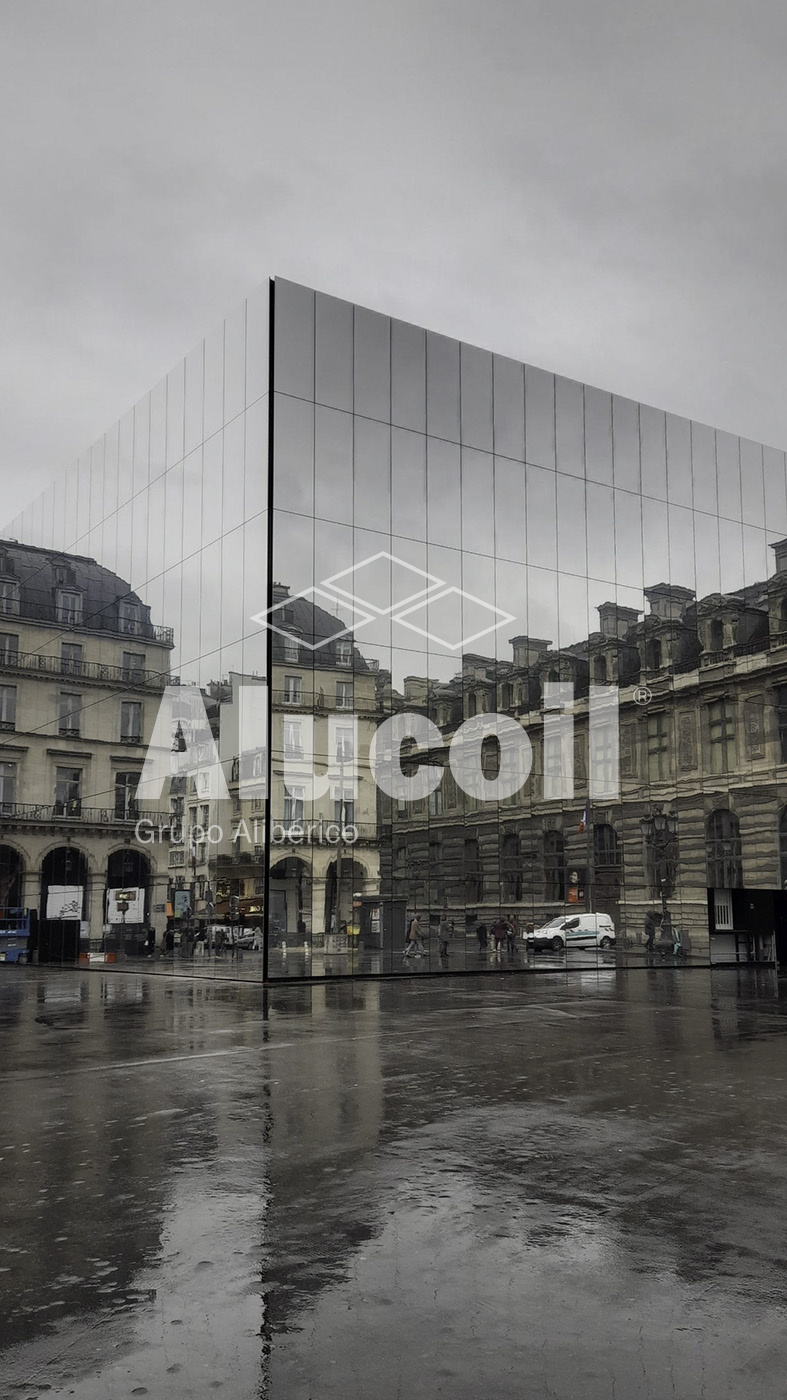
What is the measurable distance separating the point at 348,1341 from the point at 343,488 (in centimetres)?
3060

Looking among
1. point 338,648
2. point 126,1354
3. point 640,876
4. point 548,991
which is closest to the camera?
point 126,1354

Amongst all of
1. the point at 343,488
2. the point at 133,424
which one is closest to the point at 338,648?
the point at 343,488

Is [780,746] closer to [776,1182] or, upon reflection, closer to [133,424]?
[133,424]

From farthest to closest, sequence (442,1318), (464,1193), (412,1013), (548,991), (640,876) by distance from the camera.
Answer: (640,876) < (548,991) < (412,1013) < (464,1193) < (442,1318)

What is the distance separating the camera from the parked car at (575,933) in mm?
38156

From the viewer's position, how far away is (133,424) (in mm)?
42062

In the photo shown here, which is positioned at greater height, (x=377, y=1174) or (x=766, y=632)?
(x=766, y=632)

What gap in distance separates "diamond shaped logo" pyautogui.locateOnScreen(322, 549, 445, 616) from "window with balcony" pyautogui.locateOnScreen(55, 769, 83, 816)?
638 inches

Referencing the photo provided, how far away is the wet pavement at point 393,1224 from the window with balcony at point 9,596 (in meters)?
37.6

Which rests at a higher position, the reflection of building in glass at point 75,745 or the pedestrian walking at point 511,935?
the reflection of building in glass at point 75,745

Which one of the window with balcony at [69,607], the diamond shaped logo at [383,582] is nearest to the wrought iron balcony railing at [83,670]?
the window with balcony at [69,607]

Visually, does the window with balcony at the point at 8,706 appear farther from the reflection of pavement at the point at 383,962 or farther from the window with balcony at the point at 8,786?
the reflection of pavement at the point at 383,962

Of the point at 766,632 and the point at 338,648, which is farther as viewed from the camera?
the point at 766,632

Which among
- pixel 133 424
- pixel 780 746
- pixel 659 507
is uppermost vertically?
pixel 133 424
